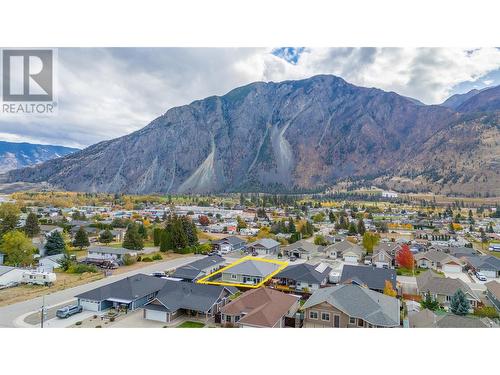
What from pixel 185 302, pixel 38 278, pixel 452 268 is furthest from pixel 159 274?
pixel 452 268

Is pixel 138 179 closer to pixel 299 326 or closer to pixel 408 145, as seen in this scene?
pixel 408 145

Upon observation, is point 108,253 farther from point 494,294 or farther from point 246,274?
point 494,294

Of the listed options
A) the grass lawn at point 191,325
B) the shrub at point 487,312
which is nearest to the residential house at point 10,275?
the grass lawn at point 191,325

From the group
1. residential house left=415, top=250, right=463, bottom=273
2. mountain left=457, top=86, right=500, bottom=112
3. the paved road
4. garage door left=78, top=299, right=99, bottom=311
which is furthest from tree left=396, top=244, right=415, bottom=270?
mountain left=457, top=86, right=500, bottom=112

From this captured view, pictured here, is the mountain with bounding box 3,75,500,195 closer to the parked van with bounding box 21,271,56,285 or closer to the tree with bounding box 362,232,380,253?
the tree with bounding box 362,232,380,253

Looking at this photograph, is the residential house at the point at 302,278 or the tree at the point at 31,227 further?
the tree at the point at 31,227

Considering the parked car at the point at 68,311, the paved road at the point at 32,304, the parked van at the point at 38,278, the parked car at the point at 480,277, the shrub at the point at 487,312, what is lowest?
the parked car at the point at 480,277

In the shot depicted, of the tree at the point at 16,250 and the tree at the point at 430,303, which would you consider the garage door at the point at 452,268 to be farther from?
the tree at the point at 16,250
